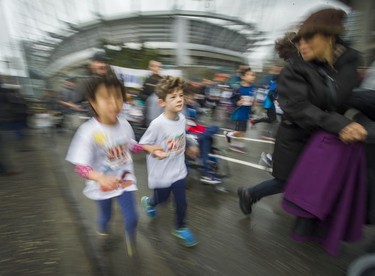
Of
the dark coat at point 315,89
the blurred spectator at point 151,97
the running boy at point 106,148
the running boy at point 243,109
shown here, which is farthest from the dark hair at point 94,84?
the running boy at point 243,109

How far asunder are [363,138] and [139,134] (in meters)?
4.28

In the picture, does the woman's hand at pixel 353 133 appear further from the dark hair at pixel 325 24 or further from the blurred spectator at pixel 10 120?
the blurred spectator at pixel 10 120

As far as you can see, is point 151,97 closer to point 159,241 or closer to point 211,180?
point 211,180

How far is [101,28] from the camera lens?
169 ft

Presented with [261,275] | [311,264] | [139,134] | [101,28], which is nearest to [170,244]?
[261,275]

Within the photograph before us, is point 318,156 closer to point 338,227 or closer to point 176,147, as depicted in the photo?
point 338,227

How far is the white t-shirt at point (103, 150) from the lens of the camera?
1.98 m

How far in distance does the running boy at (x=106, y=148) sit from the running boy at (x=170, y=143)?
0.25 metres

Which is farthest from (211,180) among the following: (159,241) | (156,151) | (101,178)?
(101,178)

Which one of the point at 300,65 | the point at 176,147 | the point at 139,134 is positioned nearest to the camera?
the point at 300,65

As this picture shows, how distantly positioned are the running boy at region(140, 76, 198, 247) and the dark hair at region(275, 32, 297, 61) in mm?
860

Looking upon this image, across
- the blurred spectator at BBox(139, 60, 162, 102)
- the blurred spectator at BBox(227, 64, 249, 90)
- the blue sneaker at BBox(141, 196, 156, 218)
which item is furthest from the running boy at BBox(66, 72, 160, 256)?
the blurred spectator at BBox(227, 64, 249, 90)

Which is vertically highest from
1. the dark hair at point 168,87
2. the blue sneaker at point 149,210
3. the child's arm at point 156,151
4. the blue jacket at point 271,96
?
the dark hair at point 168,87

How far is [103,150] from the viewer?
6.89 feet
